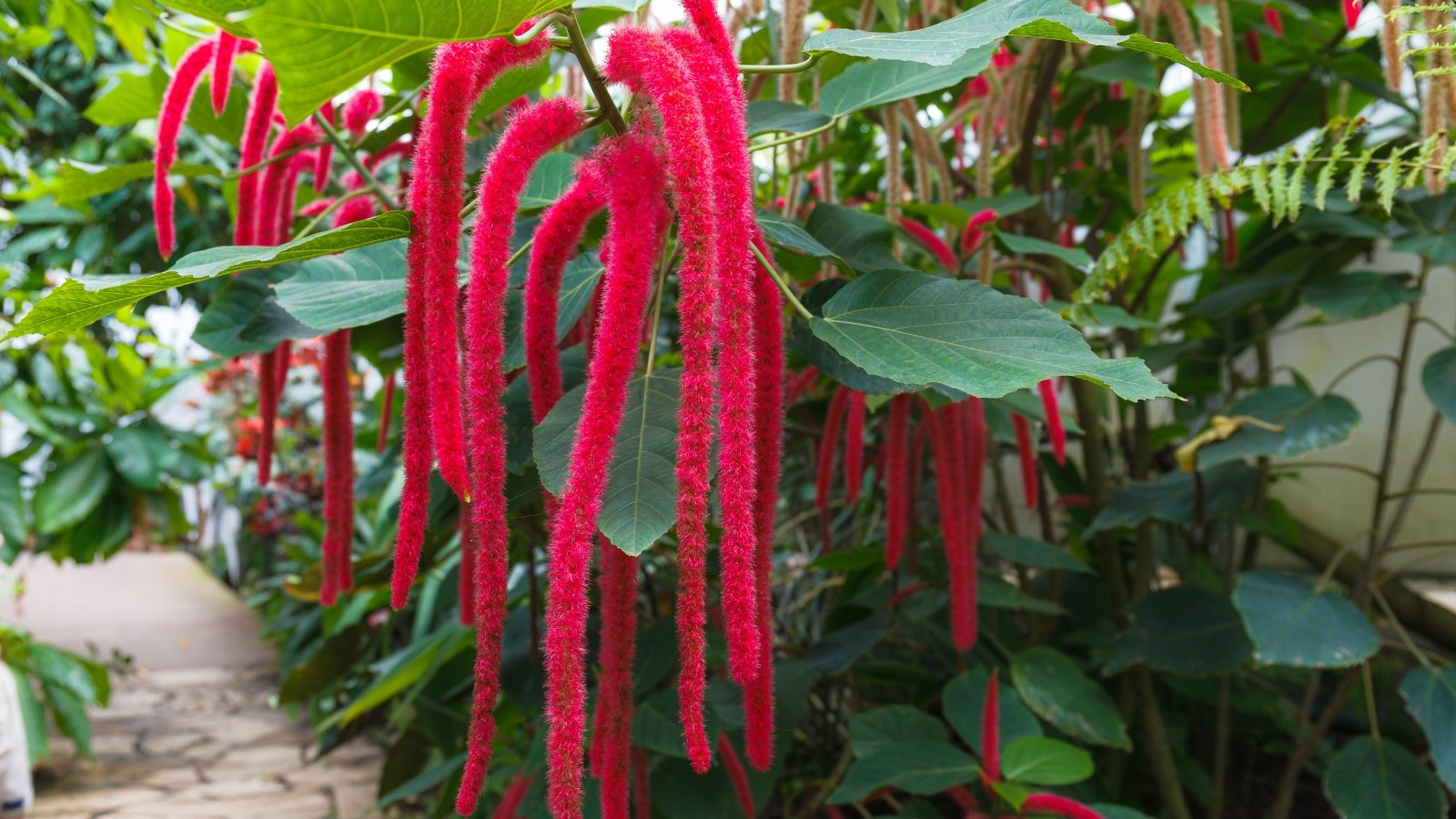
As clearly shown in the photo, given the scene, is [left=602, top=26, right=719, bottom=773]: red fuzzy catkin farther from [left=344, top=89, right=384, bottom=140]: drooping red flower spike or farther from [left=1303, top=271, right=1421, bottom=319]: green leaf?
[left=1303, top=271, right=1421, bottom=319]: green leaf

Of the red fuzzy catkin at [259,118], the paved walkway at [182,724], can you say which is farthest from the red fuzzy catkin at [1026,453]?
the paved walkway at [182,724]

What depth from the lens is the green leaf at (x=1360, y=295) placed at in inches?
47.6

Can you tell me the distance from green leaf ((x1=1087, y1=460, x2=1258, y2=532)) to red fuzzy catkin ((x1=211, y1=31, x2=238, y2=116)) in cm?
109

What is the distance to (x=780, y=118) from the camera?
2.61 ft

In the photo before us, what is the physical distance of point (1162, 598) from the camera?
1257 mm

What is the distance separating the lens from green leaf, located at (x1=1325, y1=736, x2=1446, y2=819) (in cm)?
107

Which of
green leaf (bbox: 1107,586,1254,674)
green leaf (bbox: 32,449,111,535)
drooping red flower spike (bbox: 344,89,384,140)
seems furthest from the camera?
→ green leaf (bbox: 32,449,111,535)

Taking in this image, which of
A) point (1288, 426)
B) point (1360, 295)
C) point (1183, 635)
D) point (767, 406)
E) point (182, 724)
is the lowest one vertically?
→ point (182, 724)

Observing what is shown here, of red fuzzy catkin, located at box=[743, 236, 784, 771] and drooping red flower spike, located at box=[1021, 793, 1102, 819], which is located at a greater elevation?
red fuzzy catkin, located at box=[743, 236, 784, 771]

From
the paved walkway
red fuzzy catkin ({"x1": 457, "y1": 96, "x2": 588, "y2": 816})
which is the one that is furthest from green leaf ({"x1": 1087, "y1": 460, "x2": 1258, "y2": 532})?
the paved walkway

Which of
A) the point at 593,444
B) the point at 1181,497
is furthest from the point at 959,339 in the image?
the point at 1181,497

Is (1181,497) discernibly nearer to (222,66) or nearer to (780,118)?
(780,118)

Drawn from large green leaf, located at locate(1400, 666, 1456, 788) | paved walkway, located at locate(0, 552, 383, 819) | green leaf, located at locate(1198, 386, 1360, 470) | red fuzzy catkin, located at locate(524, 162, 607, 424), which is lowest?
paved walkway, located at locate(0, 552, 383, 819)

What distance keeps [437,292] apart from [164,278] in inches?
6.1
